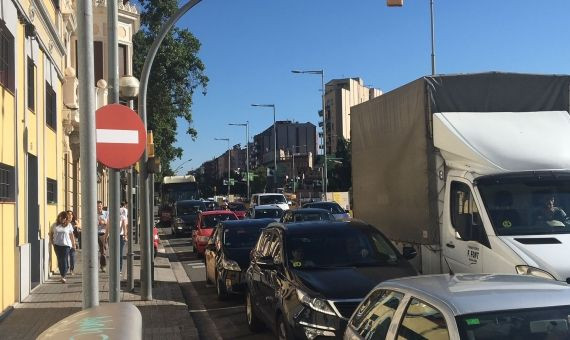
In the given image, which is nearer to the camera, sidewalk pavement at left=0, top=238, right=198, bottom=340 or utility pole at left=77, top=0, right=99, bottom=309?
utility pole at left=77, top=0, right=99, bottom=309

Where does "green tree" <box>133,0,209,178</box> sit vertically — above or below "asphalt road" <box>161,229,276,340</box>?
above

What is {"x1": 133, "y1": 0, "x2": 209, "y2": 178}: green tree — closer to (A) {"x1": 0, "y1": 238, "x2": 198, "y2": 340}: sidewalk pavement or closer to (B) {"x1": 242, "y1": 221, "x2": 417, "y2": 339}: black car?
(A) {"x1": 0, "y1": 238, "x2": 198, "y2": 340}: sidewalk pavement

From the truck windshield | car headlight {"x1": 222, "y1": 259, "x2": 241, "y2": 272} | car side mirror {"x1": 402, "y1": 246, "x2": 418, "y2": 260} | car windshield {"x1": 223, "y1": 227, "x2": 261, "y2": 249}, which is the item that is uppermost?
the truck windshield

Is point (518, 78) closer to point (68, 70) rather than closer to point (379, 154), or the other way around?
point (379, 154)

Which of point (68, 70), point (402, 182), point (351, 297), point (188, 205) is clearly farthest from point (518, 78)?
point (188, 205)

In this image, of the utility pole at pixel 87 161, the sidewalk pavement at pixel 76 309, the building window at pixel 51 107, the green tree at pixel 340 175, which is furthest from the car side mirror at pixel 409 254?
the green tree at pixel 340 175

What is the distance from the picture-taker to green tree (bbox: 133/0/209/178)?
38.5 meters

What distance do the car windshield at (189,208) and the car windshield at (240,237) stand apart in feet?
65.7

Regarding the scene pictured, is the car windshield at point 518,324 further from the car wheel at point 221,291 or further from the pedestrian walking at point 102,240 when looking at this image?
the pedestrian walking at point 102,240

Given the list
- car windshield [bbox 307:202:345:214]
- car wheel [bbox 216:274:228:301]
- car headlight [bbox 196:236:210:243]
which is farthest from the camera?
car windshield [bbox 307:202:345:214]

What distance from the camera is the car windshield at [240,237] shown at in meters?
12.9

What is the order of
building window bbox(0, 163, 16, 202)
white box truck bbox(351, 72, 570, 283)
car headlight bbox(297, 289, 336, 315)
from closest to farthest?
car headlight bbox(297, 289, 336, 315)
white box truck bbox(351, 72, 570, 283)
building window bbox(0, 163, 16, 202)

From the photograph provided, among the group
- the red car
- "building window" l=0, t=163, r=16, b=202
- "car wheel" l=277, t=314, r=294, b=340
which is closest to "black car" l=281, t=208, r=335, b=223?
the red car

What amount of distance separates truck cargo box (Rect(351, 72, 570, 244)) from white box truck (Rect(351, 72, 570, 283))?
15 millimetres
